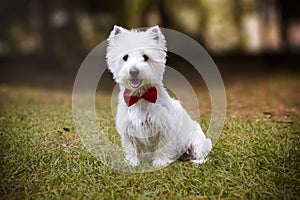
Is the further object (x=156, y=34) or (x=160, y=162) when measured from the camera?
(x=160, y=162)

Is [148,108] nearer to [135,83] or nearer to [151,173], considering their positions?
[135,83]

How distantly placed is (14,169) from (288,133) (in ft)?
7.96

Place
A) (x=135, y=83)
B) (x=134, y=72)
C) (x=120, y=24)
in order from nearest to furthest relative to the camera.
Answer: (x=134, y=72)
(x=135, y=83)
(x=120, y=24)

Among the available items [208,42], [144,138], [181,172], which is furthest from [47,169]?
[208,42]

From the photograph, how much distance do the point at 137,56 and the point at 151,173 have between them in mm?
857

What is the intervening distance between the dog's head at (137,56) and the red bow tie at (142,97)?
0.08 metres

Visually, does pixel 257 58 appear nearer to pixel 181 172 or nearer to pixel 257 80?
pixel 257 80

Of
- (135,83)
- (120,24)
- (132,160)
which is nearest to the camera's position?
(135,83)

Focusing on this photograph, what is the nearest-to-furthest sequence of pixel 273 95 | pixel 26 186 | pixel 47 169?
pixel 26 186
pixel 47 169
pixel 273 95

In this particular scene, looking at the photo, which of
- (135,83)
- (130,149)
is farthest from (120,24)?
(135,83)

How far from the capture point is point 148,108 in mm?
3385

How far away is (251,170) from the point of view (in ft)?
10.8

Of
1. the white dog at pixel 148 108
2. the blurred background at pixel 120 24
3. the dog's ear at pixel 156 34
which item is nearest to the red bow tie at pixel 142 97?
the white dog at pixel 148 108

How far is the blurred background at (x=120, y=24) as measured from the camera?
11156 millimetres
